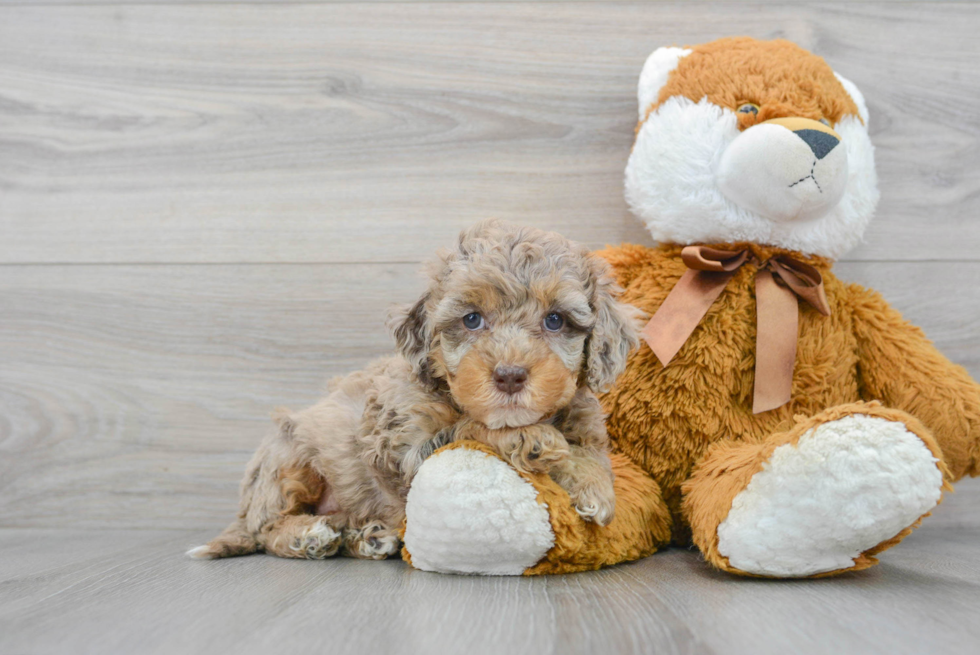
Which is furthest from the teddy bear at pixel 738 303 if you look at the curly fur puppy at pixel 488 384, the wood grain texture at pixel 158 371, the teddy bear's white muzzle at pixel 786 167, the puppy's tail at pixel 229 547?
→ the wood grain texture at pixel 158 371

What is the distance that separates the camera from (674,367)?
4.91 feet

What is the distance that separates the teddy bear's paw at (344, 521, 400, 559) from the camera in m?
1.42

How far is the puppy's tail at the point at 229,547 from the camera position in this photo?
1491 millimetres

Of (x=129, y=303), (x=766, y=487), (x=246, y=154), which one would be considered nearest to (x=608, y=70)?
(x=246, y=154)

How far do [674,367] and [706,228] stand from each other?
0.30 m

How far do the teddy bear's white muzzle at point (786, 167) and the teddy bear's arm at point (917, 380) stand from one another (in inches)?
11.2

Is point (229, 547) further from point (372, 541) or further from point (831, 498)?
point (831, 498)

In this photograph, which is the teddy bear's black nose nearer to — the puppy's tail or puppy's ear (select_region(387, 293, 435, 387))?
puppy's ear (select_region(387, 293, 435, 387))

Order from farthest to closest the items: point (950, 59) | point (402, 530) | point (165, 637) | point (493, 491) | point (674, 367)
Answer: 1. point (950, 59)
2. point (674, 367)
3. point (402, 530)
4. point (493, 491)
5. point (165, 637)

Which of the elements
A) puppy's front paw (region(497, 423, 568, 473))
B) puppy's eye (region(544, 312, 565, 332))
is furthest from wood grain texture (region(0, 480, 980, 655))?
puppy's eye (region(544, 312, 565, 332))

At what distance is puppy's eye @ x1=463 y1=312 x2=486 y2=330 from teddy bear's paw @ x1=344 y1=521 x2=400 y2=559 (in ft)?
1.56

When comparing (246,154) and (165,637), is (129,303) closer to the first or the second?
(246,154)

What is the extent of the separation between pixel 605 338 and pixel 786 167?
518 mm

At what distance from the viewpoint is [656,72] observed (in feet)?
5.43
